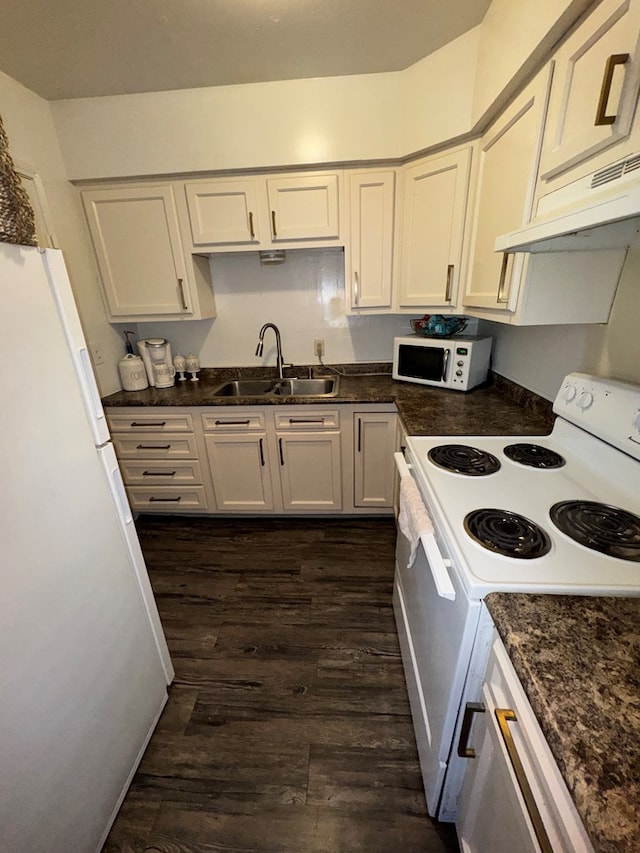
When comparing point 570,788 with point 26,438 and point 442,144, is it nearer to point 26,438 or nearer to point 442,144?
point 26,438

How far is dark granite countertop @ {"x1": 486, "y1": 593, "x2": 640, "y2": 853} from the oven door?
12 centimetres

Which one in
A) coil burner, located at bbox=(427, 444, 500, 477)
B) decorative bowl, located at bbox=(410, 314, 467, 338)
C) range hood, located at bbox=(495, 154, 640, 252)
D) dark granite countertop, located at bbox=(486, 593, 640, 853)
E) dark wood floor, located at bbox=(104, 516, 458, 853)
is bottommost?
dark wood floor, located at bbox=(104, 516, 458, 853)

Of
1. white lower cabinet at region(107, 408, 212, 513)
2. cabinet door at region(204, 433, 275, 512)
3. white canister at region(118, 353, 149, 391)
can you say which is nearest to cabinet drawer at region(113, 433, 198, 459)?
white lower cabinet at region(107, 408, 212, 513)

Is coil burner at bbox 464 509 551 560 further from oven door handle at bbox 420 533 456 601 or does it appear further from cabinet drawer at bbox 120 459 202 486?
cabinet drawer at bbox 120 459 202 486

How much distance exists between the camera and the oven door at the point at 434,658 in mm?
762

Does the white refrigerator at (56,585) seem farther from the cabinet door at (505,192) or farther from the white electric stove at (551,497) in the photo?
the cabinet door at (505,192)

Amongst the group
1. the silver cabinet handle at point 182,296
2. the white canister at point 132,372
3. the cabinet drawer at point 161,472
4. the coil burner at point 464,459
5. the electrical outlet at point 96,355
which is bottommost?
the cabinet drawer at point 161,472

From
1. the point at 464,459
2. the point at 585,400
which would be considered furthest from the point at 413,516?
the point at 585,400

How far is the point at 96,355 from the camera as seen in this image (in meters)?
2.26

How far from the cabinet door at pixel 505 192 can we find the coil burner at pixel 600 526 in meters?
0.79

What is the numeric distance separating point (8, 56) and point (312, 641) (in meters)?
3.09

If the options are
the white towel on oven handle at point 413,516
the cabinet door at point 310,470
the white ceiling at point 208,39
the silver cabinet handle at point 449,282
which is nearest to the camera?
the white towel on oven handle at point 413,516

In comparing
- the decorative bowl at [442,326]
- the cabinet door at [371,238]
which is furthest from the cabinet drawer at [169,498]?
the decorative bowl at [442,326]

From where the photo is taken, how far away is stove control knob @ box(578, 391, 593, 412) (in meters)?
1.15
